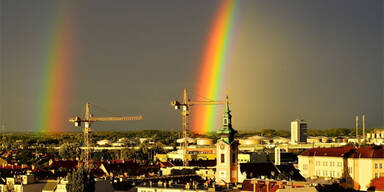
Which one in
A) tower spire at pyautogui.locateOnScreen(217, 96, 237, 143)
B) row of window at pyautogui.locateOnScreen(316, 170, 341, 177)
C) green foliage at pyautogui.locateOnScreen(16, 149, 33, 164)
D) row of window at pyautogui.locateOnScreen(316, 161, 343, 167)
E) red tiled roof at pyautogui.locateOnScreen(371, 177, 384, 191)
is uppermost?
tower spire at pyautogui.locateOnScreen(217, 96, 237, 143)

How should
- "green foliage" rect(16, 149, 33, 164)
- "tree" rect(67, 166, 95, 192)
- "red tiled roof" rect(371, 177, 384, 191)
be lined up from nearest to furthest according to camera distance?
"tree" rect(67, 166, 95, 192) → "red tiled roof" rect(371, 177, 384, 191) → "green foliage" rect(16, 149, 33, 164)

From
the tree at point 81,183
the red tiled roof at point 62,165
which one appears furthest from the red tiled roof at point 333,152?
the red tiled roof at point 62,165

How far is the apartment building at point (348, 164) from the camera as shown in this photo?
9781 cm

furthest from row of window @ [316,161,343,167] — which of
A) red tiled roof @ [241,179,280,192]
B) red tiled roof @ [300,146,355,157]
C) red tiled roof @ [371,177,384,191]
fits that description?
red tiled roof @ [241,179,280,192]

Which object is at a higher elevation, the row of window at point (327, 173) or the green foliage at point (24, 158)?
the row of window at point (327, 173)

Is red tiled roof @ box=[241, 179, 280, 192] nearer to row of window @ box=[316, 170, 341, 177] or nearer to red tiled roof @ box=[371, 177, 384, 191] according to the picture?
red tiled roof @ box=[371, 177, 384, 191]

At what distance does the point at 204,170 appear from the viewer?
11569 cm

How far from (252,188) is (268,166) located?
2452 centimetres

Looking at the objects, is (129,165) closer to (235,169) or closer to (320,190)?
(235,169)

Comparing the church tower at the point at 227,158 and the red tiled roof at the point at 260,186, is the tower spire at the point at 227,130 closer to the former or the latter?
the church tower at the point at 227,158

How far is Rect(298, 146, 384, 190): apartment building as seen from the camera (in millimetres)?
97812

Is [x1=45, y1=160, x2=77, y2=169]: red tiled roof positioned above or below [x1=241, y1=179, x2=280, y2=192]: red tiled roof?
below

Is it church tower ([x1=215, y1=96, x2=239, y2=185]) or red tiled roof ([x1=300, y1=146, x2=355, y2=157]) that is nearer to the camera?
church tower ([x1=215, y1=96, x2=239, y2=185])

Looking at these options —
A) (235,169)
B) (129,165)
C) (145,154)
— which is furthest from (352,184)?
(145,154)
